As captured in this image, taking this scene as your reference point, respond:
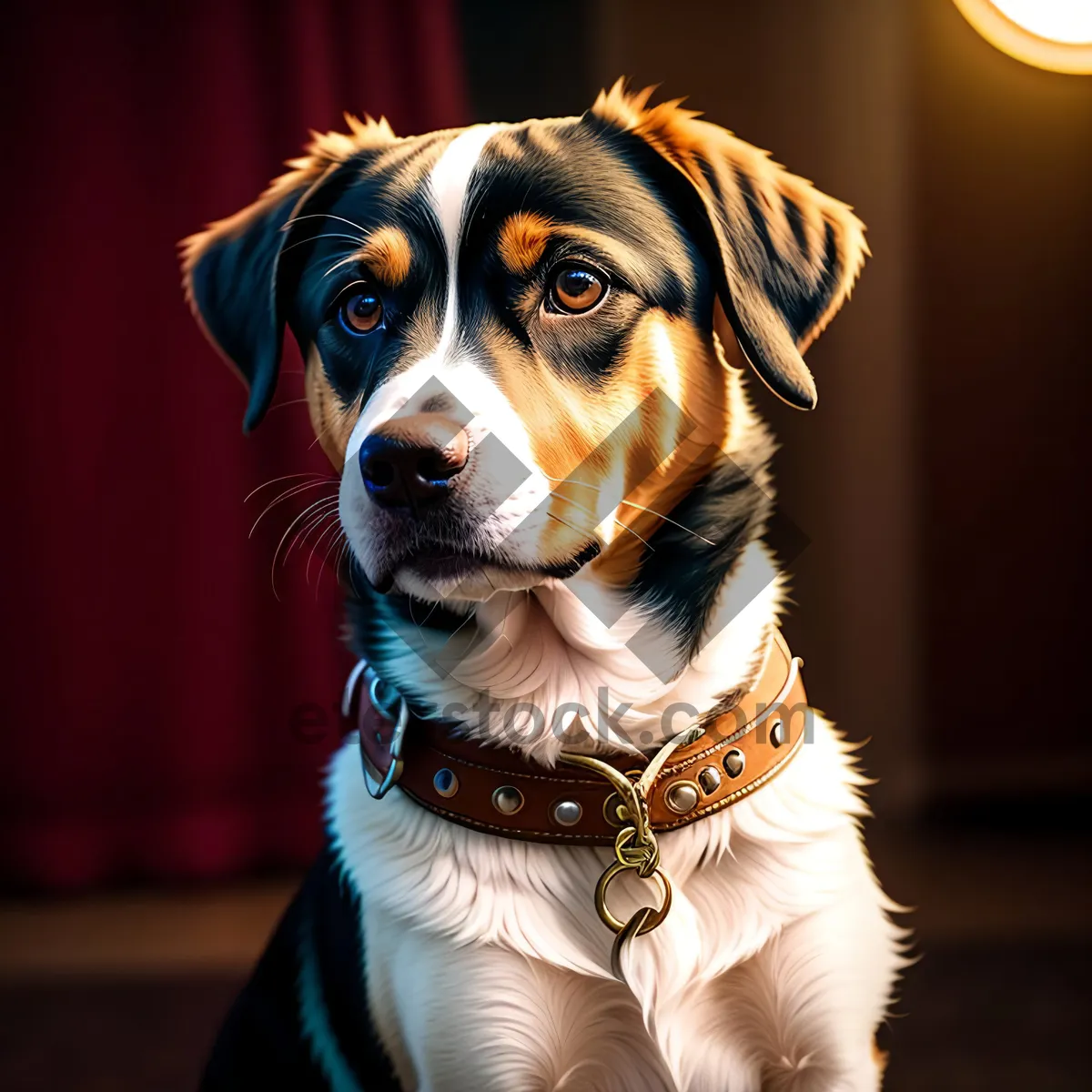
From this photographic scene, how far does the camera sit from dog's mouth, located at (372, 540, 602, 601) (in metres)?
0.68

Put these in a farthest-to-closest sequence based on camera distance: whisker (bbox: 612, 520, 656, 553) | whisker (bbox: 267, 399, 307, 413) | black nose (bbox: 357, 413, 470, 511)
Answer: whisker (bbox: 267, 399, 307, 413) → whisker (bbox: 612, 520, 656, 553) → black nose (bbox: 357, 413, 470, 511)

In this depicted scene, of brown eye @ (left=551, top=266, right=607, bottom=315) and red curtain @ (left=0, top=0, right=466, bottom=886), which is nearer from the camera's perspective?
brown eye @ (left=551, top=266, right=607, bottom=315)

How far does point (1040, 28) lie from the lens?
96 centimetres

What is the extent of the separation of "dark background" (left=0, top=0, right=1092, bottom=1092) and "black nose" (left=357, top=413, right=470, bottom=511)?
0.26 meters

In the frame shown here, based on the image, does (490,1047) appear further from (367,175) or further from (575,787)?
(367,175)

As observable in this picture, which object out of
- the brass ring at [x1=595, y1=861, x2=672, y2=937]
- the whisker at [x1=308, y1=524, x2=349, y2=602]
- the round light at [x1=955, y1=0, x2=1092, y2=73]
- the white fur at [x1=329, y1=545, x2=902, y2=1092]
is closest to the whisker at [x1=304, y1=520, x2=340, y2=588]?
the whisker at [x1=308, y1=524, x2=349, y2=602]

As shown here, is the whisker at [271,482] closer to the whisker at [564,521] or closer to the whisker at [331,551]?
the whisker at [331,551]

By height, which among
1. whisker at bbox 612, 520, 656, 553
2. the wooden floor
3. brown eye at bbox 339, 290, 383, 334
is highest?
brown eye at bbox 339, 290, 383, 334

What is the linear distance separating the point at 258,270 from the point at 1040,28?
0.75 metres

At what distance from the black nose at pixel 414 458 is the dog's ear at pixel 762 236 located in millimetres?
228

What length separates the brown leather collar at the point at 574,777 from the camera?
728 mm

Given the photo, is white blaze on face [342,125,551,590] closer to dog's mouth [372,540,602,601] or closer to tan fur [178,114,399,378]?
dog's mouth [372,540,602,601]

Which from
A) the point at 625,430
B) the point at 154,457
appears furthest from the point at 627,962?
the point at 154,457

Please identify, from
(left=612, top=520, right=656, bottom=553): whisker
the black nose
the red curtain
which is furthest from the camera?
the red curtain
